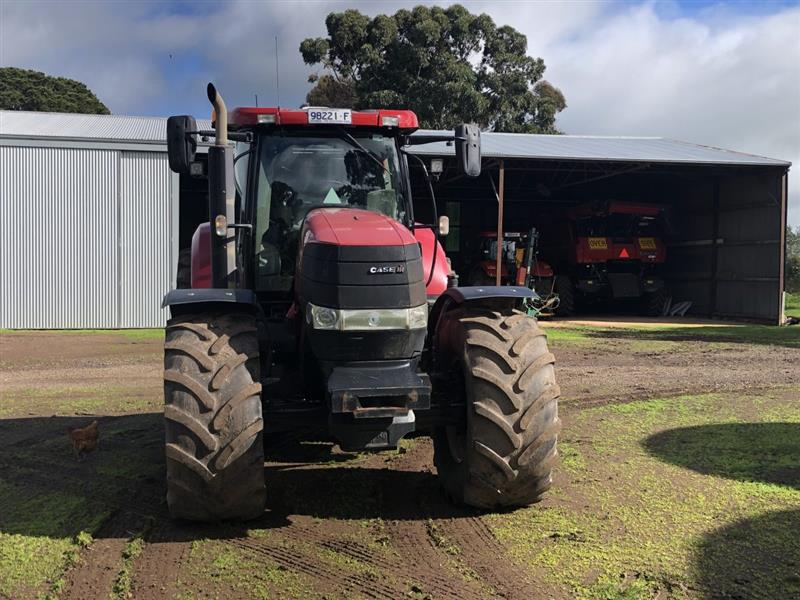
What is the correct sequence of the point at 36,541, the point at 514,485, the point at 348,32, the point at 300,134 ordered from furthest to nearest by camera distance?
the point at 348,32
the point at 300,134
the point at 514,485
the point at 36,541

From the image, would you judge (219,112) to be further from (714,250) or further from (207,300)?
(714,250)

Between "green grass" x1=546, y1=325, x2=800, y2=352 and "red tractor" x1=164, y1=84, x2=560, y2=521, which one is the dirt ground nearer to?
"red tractor" x1=164, y1=84, x2=560, y2=521

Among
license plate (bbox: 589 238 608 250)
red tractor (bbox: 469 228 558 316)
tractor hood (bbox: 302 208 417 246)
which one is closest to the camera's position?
tractor hood (bbox: 302 208 417 246)

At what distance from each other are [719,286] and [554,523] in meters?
19.7

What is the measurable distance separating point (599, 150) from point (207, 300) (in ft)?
60.6

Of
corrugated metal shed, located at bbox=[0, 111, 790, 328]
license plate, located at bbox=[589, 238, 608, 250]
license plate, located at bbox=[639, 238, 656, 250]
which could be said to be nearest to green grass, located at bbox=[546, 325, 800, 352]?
license plate, located at bbox=[589, 238, 608, 250]

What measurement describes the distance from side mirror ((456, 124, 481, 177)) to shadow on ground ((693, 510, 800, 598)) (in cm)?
276

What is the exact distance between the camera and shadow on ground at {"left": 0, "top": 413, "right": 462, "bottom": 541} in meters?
4.04

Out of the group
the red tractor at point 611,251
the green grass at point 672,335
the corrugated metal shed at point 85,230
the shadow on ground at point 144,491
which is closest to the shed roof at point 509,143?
the corrugated metal shed at point 85,230

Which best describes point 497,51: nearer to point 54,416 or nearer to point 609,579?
point 54,416

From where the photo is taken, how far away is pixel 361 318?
386 centimetres

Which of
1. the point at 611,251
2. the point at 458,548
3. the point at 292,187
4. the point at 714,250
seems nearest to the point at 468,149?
the point at 292,187

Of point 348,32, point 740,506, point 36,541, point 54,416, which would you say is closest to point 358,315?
point 36,541

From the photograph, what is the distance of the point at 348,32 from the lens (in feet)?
96.5
